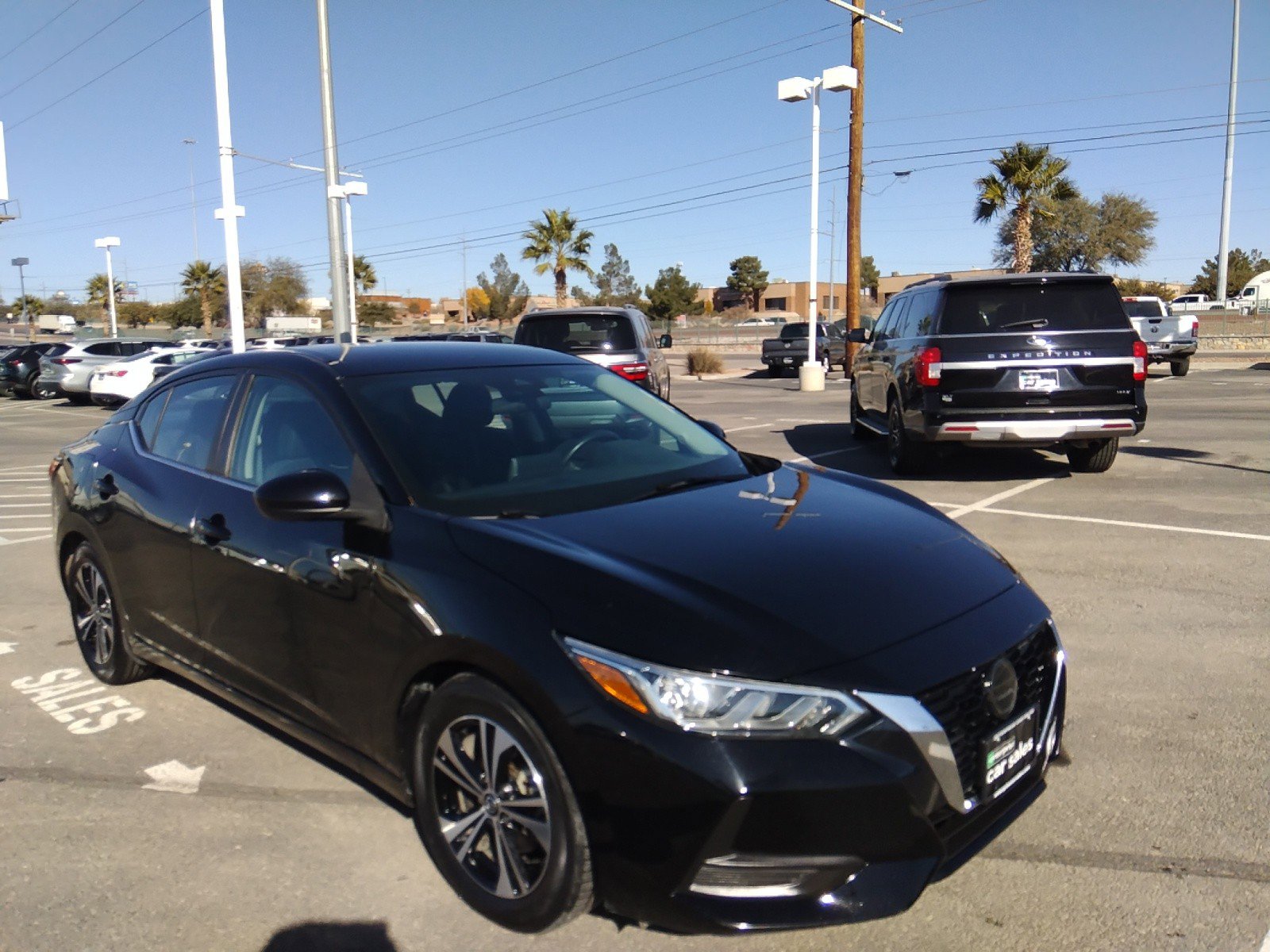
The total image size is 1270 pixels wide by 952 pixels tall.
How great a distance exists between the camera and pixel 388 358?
415 cm

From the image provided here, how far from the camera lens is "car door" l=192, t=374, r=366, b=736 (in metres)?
3.43

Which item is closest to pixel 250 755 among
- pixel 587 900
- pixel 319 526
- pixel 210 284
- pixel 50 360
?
pixel 319 526

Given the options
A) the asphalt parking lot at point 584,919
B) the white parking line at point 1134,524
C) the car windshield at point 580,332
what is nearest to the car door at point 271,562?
the asphalt parking lot at point 584,919

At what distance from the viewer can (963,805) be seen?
268 centimetres

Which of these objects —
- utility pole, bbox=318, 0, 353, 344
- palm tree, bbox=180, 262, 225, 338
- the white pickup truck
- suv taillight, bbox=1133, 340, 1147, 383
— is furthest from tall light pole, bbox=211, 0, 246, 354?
palm tree, bbox=180, 262, 225, 338

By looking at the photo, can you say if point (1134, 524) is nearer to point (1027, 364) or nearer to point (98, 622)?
point (1027, 364)

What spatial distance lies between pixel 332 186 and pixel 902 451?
1439 cm

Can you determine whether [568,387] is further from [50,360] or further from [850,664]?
[50,360]

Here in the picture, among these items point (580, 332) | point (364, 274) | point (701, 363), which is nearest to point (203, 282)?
point (364, 274)

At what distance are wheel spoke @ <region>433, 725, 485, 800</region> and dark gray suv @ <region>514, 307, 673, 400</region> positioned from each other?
36.9 feet

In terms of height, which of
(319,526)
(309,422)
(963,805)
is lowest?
(963,805)

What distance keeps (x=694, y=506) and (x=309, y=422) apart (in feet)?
4.64

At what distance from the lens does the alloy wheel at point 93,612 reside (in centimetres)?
489

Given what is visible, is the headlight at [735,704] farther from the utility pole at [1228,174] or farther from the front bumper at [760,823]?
the utility pole at [1228,174]
